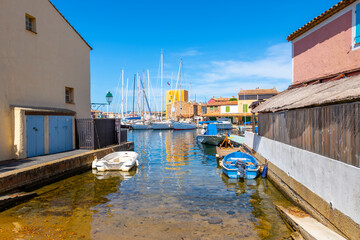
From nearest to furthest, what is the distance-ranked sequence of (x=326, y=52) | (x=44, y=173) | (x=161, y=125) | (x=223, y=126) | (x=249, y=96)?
(x=44, y=173), (x=326, y=52), (x=223, y=126), (x=161, y=125), (x=249, y=96)

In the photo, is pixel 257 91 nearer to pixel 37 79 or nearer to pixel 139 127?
pixel 139 127

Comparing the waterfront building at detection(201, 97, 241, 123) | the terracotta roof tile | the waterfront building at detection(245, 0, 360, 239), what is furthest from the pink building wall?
the waterfront building at detection(201, 97, 241, 123)

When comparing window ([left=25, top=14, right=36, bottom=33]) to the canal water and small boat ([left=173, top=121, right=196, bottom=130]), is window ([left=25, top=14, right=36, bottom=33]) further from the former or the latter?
small boat ([left=173, top=121, right=196, bottom=130])

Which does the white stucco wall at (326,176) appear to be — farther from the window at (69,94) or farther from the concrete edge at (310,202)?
the window at (69,94)

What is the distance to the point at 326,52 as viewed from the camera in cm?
1232

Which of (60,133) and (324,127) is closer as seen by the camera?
(324,127)

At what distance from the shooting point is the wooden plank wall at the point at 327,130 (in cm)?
544

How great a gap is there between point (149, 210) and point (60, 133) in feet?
31.8

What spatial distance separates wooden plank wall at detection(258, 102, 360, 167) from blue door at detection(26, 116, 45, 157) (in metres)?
13.2

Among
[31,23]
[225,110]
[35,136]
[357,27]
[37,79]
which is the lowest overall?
[35,136]

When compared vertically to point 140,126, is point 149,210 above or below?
below

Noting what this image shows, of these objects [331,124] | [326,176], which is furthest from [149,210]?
[331,124]

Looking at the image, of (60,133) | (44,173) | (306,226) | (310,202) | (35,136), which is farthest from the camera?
(60,133)

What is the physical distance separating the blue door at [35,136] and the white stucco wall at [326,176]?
13089 mm
